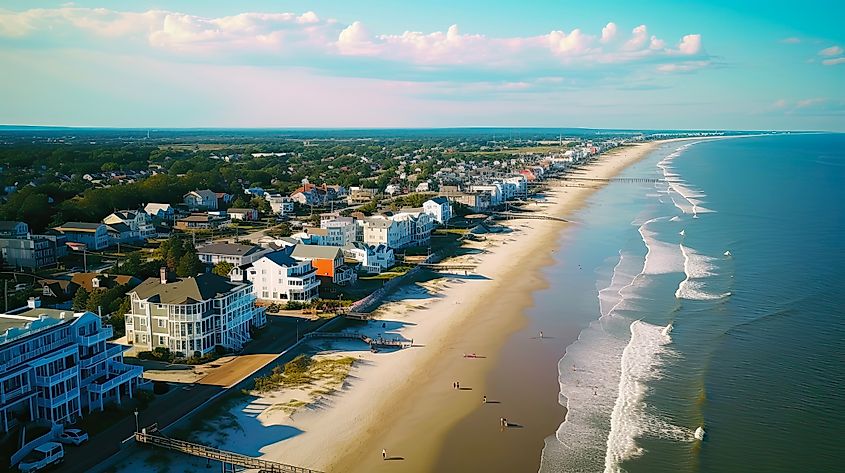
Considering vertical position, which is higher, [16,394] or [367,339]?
[16,394]

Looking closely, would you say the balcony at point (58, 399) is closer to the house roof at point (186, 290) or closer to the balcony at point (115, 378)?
the balcony at point (115, 378)

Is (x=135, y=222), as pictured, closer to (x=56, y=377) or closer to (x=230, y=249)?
(x=230, y=249)

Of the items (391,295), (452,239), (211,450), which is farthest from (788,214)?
(211,450)

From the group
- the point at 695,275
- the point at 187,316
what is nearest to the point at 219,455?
the point at 187,316

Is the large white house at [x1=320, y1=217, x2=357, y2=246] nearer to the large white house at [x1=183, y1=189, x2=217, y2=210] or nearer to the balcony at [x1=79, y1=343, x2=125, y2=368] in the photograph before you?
the balcony at [x1=79, y1=343, x2=125, y2=368]

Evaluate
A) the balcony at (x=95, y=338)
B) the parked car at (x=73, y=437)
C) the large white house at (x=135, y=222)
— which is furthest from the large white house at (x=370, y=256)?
the parked car at (x=73, y=437)

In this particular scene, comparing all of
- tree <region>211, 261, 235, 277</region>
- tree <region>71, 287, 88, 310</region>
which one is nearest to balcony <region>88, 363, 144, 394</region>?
tree <region>71, 287, 88, 310</region>
